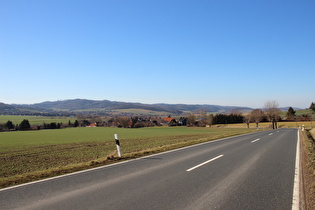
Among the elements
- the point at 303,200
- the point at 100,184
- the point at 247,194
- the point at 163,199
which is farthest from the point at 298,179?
the point at 100,184

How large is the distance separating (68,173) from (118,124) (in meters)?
98.2

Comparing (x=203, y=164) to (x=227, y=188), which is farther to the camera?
(x=203, y=164)

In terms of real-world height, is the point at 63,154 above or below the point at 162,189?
below

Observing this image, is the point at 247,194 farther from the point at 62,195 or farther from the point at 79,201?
the point at 62,195

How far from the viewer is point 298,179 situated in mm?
6020

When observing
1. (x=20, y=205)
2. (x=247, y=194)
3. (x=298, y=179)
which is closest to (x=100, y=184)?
(x=20, y=205)

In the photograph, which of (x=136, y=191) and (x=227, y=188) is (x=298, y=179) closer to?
(x=227, y=188)

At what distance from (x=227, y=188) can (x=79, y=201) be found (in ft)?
10.9

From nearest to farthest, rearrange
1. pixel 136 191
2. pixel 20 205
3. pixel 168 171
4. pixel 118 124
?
pixel 20 205, pixel 136 191, pixel 168 171, pixel 118 124

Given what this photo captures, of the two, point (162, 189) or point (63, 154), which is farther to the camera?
point (63, 154)

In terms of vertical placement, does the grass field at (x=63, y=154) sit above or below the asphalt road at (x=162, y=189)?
below

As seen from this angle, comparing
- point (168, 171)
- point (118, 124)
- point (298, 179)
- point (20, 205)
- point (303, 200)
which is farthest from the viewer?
point (118, 124)

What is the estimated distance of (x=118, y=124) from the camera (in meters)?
104

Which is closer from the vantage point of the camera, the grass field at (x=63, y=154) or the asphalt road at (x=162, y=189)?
the asphalt road at (x=162, y=189)
